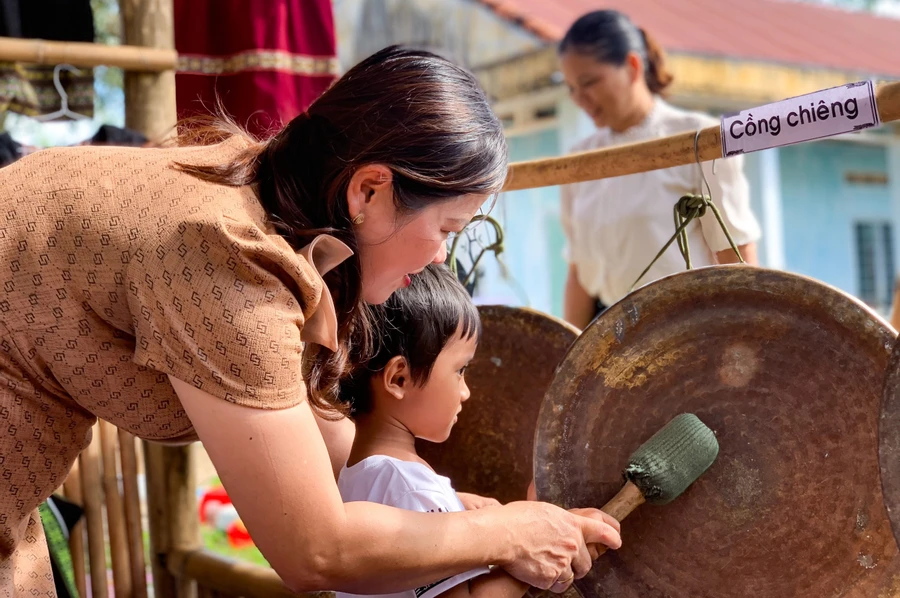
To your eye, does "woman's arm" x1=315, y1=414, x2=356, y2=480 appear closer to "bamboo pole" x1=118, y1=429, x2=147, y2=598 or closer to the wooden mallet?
the wooden mallet

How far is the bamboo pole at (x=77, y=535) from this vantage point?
2297 mm

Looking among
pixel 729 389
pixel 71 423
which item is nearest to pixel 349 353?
pixel 71 423

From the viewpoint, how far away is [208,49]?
2.89 m

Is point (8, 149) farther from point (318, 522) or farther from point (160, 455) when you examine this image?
point (318, 522)

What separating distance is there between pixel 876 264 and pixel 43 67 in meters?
10.6

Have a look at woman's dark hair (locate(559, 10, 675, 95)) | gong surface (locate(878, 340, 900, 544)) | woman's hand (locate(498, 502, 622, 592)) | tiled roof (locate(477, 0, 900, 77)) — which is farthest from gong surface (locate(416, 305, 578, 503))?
tiled roof (locate(477, 0, 900, 77))

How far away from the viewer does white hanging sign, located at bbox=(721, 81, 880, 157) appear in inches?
56.1

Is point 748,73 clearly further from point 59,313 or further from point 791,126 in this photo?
point 59,313

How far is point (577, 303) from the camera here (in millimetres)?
3094

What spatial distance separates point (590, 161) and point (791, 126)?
0.44m

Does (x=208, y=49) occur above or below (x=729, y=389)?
above

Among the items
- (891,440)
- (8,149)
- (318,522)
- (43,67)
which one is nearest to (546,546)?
(318,522)

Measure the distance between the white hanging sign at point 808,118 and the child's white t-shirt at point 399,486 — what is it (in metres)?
0.71

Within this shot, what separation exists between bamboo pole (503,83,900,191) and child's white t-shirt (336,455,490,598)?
0.67 meters
